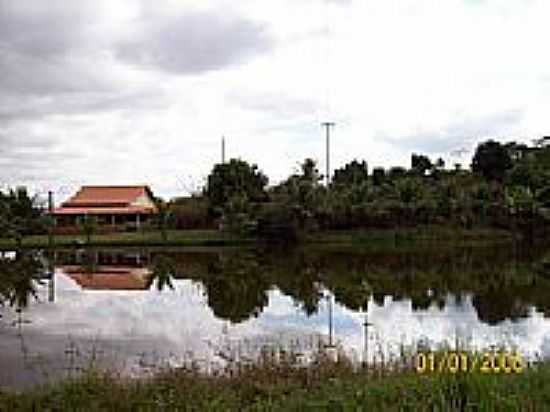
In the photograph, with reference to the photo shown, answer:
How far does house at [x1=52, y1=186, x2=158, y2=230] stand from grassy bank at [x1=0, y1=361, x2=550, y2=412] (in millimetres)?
55064

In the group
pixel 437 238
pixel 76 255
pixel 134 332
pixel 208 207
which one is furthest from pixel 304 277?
pixel 208 207

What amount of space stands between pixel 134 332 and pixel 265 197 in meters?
36.7

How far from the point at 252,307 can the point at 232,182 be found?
34.1m

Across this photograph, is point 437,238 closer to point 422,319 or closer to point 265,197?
point 265,197

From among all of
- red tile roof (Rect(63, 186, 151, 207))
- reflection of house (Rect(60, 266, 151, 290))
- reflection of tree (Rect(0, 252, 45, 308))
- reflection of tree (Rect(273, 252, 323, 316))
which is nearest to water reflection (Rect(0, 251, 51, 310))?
reflection of tree (Rect(0, 252, 45, 308))

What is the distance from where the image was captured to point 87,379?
8852 mm

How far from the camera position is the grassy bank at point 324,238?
50.5 meters

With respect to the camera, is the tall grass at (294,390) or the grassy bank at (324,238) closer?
the tall grass at (294,390)

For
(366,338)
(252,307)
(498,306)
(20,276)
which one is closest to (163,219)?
(20,276)

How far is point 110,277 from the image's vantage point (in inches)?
1308

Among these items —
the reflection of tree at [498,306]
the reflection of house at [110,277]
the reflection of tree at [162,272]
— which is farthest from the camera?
the reflection of tree at [162,272]

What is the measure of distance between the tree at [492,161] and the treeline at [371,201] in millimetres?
2335
